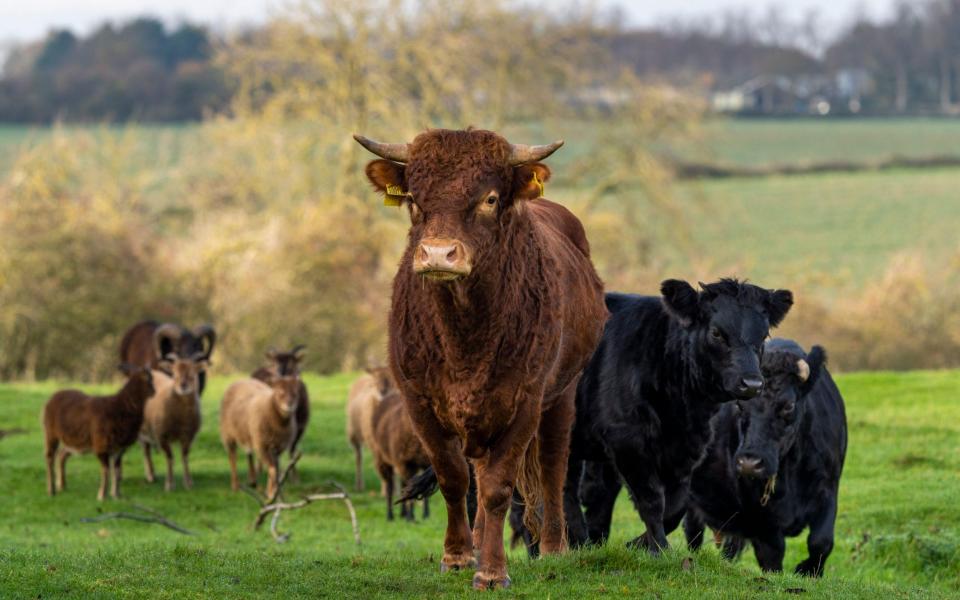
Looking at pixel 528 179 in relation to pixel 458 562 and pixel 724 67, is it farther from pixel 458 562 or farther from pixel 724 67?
pixel 724 67

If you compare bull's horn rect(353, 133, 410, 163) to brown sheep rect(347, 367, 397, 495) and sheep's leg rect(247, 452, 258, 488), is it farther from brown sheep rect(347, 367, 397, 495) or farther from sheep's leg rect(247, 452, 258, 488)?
sheep's leg rect(247, 452, 258, 488)

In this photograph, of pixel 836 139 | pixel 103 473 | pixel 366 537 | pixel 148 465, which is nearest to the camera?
pixel 366 537

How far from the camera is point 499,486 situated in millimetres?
7680

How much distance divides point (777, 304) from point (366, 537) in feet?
22.3

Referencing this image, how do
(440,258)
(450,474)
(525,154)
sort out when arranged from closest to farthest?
(440,258) < (525,154) < (450,474)

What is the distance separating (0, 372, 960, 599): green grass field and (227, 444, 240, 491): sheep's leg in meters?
0.24

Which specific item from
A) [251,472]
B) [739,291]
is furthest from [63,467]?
[739,291]

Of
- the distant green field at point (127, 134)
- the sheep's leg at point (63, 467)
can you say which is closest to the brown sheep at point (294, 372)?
the sheep's leg at point (63, 467)

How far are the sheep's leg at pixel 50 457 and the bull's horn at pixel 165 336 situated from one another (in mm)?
5246

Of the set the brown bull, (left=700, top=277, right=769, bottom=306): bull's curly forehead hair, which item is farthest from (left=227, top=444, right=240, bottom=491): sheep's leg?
the brown bull

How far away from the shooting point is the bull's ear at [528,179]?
776cm

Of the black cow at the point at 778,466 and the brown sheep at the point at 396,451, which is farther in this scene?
the brown sheep at the point at 396,451

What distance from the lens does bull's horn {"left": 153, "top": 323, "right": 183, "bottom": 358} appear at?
23.3m

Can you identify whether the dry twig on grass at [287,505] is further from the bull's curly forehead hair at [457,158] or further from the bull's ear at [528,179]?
the bull's curly forehead hair at [457,158]
